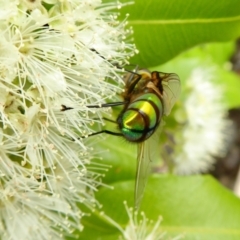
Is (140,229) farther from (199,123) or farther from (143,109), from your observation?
(199,123)

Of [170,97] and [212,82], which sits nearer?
[170,97]

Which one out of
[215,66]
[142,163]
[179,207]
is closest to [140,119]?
[142,163]

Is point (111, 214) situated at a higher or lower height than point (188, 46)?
lower

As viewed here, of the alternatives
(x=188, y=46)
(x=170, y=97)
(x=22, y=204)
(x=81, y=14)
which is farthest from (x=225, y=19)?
(x=22, y=204)

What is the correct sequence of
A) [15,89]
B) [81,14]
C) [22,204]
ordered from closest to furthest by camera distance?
[15,89]
[81,14]
[22,204]

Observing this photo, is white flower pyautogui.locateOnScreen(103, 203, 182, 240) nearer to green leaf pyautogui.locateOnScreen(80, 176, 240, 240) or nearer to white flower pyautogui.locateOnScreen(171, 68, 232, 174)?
green leaf pyautogui.locateOnScreen(80, 176, 240, 240)

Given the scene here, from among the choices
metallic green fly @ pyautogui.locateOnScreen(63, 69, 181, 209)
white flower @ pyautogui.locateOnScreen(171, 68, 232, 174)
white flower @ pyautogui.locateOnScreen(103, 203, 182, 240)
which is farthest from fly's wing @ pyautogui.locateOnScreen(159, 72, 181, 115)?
white flower @ pyautogui.locateOnScreen(171, 68, 232, 174)

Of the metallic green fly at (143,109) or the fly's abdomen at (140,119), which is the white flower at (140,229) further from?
the fly's abdomen at (140,119)

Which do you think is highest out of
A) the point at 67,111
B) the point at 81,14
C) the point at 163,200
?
the point at 81,14

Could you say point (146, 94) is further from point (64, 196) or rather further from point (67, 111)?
point (64, 196)
